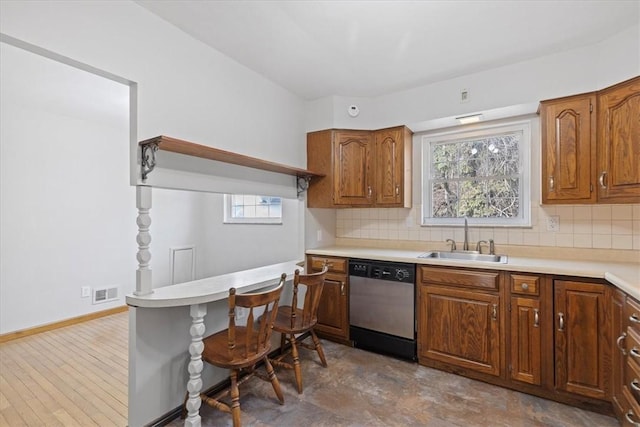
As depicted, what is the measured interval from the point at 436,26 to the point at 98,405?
11.2 feet

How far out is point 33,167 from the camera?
347cm

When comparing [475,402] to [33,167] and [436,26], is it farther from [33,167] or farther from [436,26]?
[33,167]

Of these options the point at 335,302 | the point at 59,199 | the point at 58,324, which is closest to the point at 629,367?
the point at 335,302

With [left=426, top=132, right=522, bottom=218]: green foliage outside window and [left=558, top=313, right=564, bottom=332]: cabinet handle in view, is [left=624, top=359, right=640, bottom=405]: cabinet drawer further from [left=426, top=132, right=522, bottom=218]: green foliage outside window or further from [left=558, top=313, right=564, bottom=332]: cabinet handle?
[left=426, top=132, right=522, bottom=218]: green foliage outside window

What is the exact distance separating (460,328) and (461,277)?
1.33ft

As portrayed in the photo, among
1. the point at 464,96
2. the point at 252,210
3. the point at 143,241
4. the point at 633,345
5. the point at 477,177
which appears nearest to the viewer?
the point at 633,345

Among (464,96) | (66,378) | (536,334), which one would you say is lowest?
(66,378)

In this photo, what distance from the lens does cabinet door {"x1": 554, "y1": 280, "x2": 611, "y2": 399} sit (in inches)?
76.3

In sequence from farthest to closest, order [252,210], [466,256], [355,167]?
[252,210]
[355,167]
[466,256]

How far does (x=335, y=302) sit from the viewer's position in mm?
3047

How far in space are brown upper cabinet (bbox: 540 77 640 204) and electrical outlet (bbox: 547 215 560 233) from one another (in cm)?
32

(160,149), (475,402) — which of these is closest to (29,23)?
(160,149)

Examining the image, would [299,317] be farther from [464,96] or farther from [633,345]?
[464,96]

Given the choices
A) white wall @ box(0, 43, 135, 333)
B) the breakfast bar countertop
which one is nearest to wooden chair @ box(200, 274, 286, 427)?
the breakfast bar countertop
